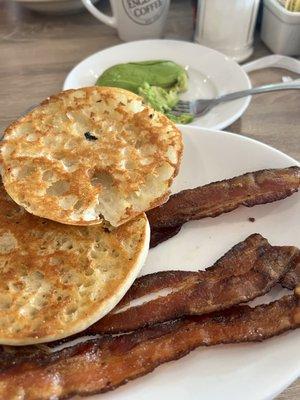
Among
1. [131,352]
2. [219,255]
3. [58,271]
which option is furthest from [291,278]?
[58,271]

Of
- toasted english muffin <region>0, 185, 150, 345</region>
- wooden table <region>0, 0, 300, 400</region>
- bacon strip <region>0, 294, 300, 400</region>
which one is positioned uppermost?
toasted english muffin <region>0, 185, 150, 345</region>

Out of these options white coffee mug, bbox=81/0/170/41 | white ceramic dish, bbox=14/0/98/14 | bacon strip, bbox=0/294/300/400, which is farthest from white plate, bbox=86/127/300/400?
white ceramic dish, bbox=14/0/98/14

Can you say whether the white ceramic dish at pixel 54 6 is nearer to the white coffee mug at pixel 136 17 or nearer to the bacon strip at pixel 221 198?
the white coffee mug at pixel 136 17

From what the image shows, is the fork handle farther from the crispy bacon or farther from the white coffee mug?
the crispy bacon

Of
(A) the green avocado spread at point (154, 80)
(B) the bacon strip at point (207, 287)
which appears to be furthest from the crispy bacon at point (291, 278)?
(A) the green avocado spread at point (154, 80)

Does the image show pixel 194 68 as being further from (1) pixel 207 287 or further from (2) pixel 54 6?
(1) pixel 207 287

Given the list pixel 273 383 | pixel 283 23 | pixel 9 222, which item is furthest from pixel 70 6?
pixel 273 383

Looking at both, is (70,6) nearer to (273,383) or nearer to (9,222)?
(9,222)
